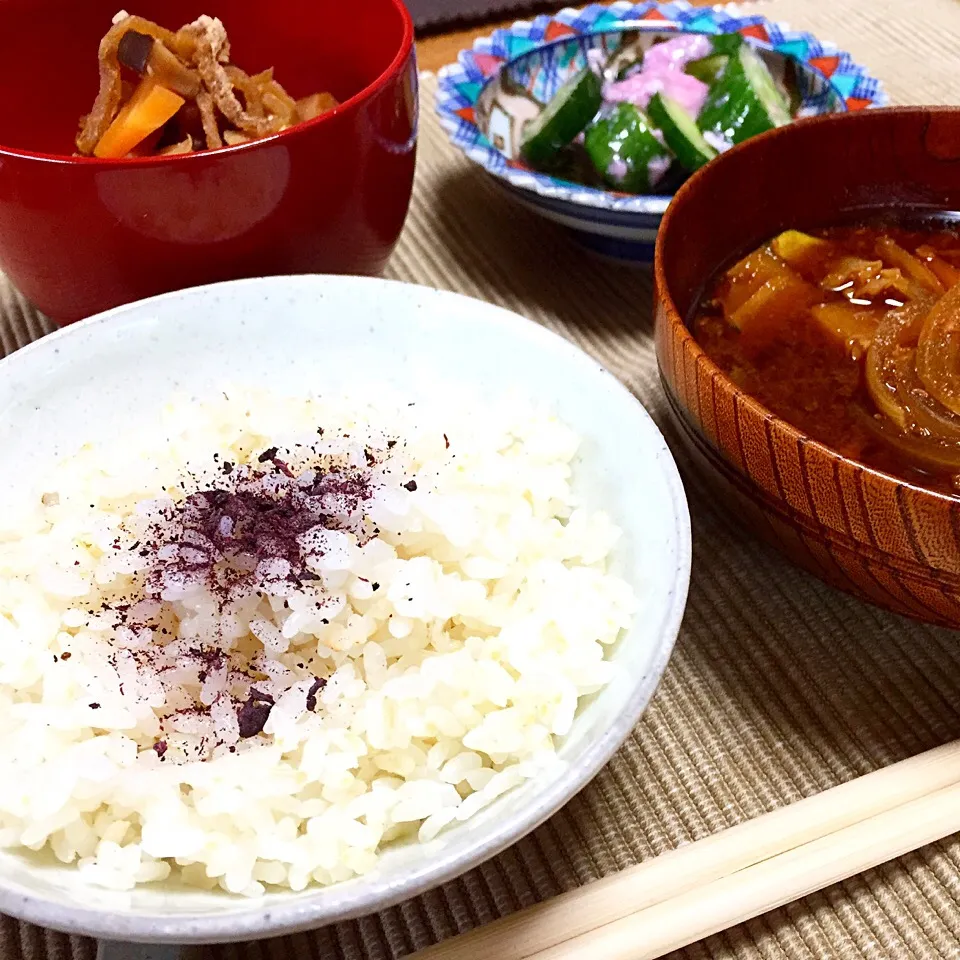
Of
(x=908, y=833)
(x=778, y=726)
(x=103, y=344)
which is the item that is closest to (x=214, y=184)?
(x=103, y=344)

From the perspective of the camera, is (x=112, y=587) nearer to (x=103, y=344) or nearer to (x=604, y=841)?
(x=103, y=344)

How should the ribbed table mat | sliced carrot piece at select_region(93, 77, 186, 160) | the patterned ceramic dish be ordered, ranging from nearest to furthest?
the ribbed table mat
sliced carrot piece at select_region(93, 77, 186, 160)
the patterned ceramic dish

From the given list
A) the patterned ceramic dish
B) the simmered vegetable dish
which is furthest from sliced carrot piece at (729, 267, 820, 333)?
the patterned ceramic dish

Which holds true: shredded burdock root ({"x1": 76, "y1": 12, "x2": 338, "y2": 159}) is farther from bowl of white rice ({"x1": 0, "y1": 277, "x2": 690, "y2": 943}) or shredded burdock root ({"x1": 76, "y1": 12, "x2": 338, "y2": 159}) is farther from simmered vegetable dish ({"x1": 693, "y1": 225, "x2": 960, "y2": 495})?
simmered vegetable dish ({"x1": 693, "y1": 225, "x2": 960, "y2": 495})

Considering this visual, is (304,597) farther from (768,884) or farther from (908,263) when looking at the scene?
(908,263)

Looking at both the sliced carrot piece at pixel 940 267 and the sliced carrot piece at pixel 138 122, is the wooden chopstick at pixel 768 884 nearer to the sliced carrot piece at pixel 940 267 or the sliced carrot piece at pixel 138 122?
the sliced carrot piece at pixel 940 267

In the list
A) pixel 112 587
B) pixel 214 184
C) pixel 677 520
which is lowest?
pixel 112 587
